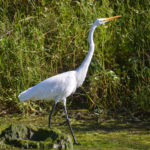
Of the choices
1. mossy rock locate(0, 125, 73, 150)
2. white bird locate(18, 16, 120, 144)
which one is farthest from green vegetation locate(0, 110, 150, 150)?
white bird locate(18, 16, 120, 144)

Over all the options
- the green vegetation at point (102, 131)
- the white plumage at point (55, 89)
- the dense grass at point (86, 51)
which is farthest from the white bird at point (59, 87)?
the dense grass at point (86, 51)

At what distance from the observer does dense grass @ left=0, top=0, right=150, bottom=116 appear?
5.52 m

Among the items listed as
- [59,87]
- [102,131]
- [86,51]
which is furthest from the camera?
[86,51]

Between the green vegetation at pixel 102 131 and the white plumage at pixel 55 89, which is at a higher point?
the white plumage at pixel 55 89

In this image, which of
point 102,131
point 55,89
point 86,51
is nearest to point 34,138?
point 55,89

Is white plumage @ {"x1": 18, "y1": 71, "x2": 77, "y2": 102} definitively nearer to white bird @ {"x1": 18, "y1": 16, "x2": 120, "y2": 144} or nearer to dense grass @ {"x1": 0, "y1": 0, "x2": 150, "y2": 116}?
white bird @ {"x1": 18, "y1": 16, "x2": 120, "y2": 144}

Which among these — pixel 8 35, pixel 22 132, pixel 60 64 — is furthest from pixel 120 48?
pixel 22 132

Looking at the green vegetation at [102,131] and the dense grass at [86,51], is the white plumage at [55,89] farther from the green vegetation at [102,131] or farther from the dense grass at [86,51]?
the dense grass at [86,51]

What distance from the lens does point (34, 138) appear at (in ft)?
13.0

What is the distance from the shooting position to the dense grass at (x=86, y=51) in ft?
18.1

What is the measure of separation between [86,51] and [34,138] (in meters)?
2.13

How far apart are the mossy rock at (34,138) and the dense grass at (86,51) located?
161 cm

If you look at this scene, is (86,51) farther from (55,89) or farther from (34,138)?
(34,138)

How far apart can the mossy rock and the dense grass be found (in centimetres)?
161
